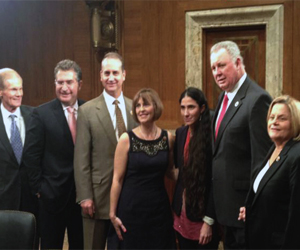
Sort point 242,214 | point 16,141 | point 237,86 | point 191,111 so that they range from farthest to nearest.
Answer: point 16,141, point 191,111, point 237,86, point 242,214

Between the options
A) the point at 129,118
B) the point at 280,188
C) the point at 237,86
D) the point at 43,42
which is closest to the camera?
the point at 280,188

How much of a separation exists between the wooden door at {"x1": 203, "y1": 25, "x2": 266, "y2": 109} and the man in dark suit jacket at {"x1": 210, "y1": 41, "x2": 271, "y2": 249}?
→ 1843 millimetres

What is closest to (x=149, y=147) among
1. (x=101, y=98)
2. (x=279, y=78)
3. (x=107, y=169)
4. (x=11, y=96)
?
(x=107, y=169)

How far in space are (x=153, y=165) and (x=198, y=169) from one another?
28 cm

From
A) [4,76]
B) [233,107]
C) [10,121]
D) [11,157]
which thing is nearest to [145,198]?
[233,107]

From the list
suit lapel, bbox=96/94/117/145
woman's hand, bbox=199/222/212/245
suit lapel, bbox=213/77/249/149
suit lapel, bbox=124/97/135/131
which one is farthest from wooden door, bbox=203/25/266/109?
woman's hand, bbox=199/222/212/245

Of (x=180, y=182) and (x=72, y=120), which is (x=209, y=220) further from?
(x=72, y=120)

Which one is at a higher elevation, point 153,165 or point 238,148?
point 238,148

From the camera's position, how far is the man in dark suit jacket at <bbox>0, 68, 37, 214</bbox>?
3027 millimetres

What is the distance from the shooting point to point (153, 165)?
2652mm

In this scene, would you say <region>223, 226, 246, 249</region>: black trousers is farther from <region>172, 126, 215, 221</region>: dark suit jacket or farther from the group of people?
<region>172, 126, 215, 221</region>: dark suit jacket

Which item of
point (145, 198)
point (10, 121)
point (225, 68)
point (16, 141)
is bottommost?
point (145, 198)

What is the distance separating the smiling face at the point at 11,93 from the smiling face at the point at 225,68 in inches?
56.7

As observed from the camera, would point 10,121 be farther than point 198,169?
Yes
